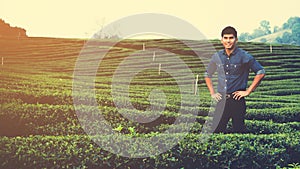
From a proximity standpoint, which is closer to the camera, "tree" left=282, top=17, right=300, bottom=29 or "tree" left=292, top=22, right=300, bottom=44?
"tree" left=282, top=17, right=300, bottom=29

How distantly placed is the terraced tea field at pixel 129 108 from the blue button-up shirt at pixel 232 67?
0.92 m

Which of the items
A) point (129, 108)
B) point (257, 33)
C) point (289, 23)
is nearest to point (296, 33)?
point (289, 23)

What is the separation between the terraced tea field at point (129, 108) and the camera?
A: 6.64m

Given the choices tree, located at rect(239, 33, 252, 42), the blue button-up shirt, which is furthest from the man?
tree, located at rect(239, 33, 252, 42)

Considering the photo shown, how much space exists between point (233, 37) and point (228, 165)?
194 centimetres

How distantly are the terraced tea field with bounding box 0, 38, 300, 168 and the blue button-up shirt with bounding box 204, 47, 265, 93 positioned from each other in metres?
0.92

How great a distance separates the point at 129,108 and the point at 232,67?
10.9ft

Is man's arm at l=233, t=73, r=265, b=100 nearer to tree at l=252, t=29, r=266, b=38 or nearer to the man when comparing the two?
the man

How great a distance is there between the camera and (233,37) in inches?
264

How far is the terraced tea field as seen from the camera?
21.8 ft

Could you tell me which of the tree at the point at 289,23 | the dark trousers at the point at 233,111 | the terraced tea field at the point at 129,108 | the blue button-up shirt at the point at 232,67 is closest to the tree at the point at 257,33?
the tree at the point at 289,23

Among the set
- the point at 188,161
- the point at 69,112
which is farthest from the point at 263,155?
the point at 69,112

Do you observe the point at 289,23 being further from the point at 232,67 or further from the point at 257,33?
the point at 232,67

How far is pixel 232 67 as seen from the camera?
22.5 ft
